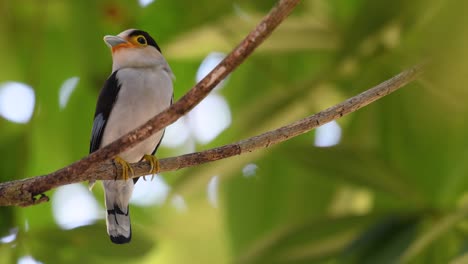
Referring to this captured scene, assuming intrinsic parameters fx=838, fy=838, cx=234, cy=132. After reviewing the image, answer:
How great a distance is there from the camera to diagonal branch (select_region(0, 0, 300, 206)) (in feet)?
3.34

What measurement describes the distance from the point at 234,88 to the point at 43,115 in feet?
1.98

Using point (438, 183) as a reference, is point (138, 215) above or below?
above

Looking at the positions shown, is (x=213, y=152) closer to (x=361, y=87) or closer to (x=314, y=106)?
(x=361, y=87)

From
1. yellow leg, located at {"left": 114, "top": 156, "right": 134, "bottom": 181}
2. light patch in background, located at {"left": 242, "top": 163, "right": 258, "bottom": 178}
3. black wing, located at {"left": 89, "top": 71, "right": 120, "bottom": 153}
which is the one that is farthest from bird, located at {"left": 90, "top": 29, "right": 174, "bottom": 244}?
light patch in background, located at {"left": 242, "top": 163, "right": 258, "bottom": 178}

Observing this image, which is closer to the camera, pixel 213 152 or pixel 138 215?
pixel 213 152

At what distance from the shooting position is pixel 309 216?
244 centimetres

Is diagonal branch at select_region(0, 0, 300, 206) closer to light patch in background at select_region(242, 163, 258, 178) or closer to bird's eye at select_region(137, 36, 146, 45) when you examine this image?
bird's eye at select_region(137, 36, 146, 45)

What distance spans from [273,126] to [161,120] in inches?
47.1

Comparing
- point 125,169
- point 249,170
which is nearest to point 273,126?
point 249,170

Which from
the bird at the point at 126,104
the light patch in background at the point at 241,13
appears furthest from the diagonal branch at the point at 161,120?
the light patch in background at the point at 241,13

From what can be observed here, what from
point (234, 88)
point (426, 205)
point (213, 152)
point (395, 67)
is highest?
point (234, 88)

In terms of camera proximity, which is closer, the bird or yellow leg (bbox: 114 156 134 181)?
yellow leg (bbox: 114 156 134 181)

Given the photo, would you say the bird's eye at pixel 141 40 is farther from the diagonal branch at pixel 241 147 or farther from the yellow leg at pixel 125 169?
the diagonal branch at pixel 241 147

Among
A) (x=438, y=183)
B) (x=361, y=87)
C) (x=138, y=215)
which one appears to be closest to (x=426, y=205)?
(x=438, y=183)
